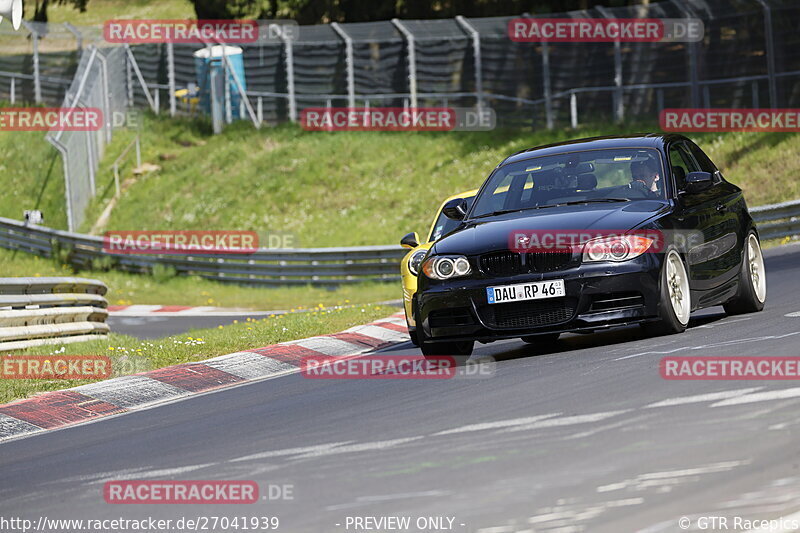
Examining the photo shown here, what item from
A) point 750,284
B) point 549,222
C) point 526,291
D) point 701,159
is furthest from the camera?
point 701,159

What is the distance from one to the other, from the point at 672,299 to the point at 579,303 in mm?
801

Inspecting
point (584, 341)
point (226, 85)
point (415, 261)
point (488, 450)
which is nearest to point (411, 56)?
point (226, 85)

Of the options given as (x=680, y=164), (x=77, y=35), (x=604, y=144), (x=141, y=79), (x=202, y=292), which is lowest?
(x=202, y=292)

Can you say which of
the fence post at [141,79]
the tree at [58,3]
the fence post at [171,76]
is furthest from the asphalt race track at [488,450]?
the tree at [58,3]

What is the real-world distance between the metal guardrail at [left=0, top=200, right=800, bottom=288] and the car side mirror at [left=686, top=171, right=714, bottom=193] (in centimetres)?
1686

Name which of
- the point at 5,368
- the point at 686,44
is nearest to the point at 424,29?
the point at 686,44

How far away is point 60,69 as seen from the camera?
38.5 m

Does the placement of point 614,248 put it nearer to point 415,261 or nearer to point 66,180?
point 415,261

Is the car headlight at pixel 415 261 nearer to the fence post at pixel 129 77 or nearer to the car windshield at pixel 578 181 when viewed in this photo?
the car windshield at pixel 578 181

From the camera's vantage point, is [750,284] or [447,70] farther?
[447,70]

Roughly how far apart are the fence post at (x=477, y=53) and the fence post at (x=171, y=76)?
29.8ft

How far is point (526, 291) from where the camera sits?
912 centimetres

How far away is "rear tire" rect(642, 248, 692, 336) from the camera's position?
361 inches

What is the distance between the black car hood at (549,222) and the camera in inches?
366
